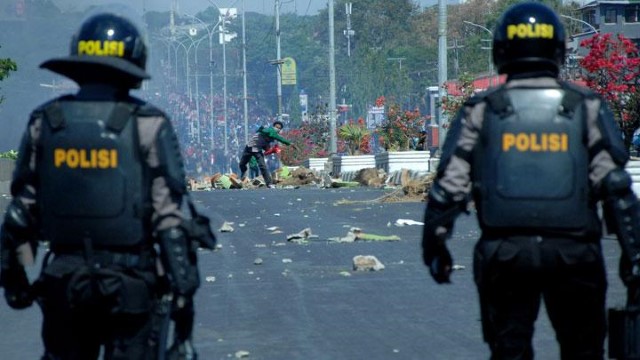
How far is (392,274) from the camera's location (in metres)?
16.2

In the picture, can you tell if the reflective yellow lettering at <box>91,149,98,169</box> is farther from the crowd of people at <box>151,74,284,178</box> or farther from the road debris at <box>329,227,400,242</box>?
the crowd of people at <box>151,74,284,178</box>

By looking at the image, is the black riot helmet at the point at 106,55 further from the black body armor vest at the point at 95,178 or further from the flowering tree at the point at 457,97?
the flowering tree at the point at 457,97

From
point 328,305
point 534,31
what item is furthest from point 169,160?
point 328,305

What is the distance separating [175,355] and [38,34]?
168 m

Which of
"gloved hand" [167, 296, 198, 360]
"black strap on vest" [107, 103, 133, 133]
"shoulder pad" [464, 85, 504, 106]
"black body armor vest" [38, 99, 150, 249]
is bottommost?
"gloved hand" [167, 296, 198, 360]

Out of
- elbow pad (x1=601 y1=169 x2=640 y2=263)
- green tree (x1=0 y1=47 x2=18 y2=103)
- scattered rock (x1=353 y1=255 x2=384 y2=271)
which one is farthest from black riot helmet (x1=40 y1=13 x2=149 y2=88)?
→ green tree (x1=0 y1=47 x2=18 y2=103)

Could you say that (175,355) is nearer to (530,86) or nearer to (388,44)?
(530,86)

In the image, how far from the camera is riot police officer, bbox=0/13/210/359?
615 centimetres

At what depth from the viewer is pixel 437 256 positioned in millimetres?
6625

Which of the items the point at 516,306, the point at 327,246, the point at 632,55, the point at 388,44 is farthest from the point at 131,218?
the point at 388,44

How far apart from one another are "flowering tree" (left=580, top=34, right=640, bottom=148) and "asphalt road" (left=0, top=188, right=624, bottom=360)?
731 cm

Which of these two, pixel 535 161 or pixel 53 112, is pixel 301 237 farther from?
pixel 53 112

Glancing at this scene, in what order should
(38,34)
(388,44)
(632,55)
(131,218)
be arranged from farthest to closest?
1. (38,34)
2. (388,44)
3. (632,55)
4. (131,218)

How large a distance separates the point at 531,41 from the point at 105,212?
176cm
